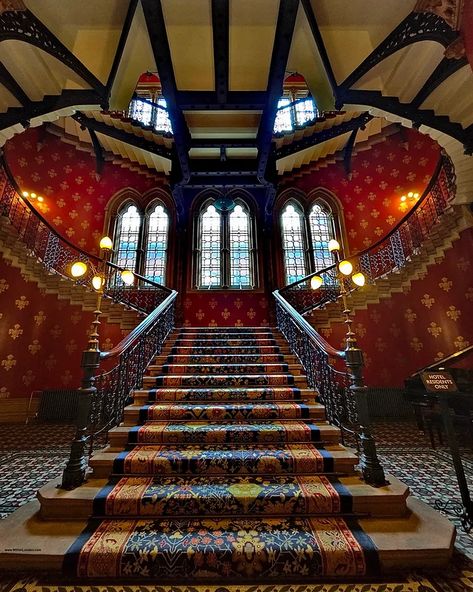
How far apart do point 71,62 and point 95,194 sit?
5806mm

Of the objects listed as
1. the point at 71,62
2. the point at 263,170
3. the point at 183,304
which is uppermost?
the point at 263,170

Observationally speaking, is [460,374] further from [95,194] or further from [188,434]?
[95,194]

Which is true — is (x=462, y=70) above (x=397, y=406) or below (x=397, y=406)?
above

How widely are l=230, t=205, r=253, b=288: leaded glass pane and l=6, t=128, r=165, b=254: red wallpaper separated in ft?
9.33

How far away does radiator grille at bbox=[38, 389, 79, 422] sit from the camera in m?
5.92

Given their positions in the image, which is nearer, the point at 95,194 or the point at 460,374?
the point at 460,374

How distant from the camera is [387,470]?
3.25 metres

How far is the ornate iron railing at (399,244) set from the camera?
5.62 meters

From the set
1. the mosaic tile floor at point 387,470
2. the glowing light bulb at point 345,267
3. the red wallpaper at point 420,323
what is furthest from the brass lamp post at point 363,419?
the red wallpaper at point 420,323

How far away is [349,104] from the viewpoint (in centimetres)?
380

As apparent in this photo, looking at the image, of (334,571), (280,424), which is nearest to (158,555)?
(334,571)

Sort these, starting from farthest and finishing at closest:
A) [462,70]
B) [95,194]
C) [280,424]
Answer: [95,194], [462,70], [280,424]

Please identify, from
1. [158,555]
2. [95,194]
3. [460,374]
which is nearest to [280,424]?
[158,555]

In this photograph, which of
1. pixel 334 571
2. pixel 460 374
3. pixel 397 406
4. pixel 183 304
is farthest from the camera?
pixel 183 304
